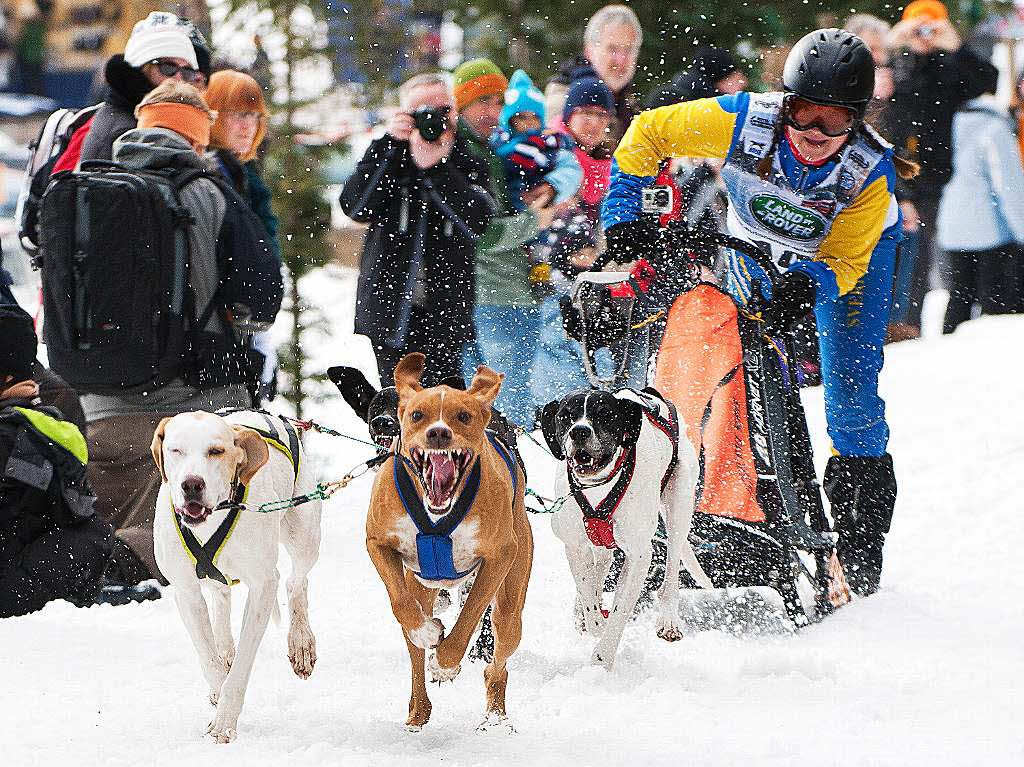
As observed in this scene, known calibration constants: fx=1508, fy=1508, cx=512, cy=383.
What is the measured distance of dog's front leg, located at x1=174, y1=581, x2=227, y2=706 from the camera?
160 inches

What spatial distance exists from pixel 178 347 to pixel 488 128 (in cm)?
213

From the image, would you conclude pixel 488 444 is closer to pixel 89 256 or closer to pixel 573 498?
pixel 573 498

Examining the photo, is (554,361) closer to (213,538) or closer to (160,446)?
(213,538)

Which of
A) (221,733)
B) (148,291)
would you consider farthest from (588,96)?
(221,733)

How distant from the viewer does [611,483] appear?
4.55m

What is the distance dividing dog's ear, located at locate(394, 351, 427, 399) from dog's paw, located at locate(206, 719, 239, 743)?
0.98 m

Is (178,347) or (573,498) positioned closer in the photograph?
(573,498)

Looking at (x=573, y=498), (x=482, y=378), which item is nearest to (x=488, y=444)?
(x=482, y=378)

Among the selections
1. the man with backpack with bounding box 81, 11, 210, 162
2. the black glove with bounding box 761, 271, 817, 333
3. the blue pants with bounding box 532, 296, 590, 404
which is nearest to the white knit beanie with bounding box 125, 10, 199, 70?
the man with backpack with bounding box 81, 11, 210, 162

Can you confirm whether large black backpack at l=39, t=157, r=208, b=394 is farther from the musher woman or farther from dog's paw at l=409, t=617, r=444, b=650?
dog's paw at l=409, t=617, r=444, b=650

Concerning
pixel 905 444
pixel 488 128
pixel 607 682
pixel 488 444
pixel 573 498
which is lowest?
pixel 905 444

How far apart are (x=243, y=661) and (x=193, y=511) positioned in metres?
0.51

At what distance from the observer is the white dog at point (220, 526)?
12.5ft

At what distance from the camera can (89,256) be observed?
5691 millimetres
